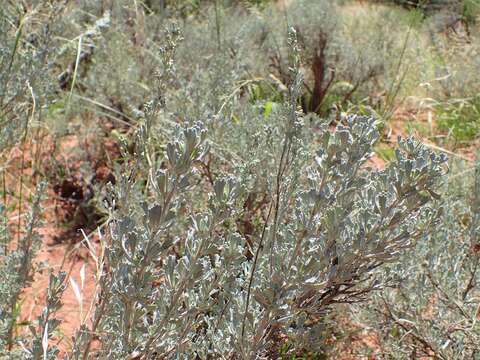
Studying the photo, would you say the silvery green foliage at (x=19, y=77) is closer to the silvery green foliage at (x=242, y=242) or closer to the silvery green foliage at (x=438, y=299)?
the silvery green foliage at (x=242, y=242)

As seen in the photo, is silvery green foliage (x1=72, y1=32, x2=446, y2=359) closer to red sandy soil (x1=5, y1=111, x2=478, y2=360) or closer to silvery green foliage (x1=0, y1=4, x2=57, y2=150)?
red sandy soil (x1=5, y1=111, x2=478, y2=360)

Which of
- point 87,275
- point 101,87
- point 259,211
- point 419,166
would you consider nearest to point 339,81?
point 101,87

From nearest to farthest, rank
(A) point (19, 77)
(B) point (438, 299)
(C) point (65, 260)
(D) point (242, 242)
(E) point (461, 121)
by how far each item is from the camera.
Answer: (D) point (242, 242)
(B) point (438, 299)
(A) point (19, 77)
(C) point (65, 260)
(E) point (461, 121)

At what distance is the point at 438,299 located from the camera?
1719mm

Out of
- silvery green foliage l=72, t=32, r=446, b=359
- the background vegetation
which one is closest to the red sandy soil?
the background vegetation

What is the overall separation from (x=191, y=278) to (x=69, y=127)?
2329 mm

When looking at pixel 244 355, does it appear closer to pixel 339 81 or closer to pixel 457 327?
pixel 457 327

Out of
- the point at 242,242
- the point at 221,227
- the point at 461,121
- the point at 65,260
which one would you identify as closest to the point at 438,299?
the point at 221,227

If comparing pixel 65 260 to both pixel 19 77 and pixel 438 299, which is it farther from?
pixel 438 299

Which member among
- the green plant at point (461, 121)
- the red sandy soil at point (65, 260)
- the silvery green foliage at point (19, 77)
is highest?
the silvery green foliage at point (19, 77)

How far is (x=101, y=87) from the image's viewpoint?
10.8 feet

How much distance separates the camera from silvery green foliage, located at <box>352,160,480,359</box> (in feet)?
5.16

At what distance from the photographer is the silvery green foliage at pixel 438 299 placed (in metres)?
1.57

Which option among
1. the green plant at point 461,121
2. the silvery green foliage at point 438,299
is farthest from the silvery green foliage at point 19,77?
the green plant at point 461,121
